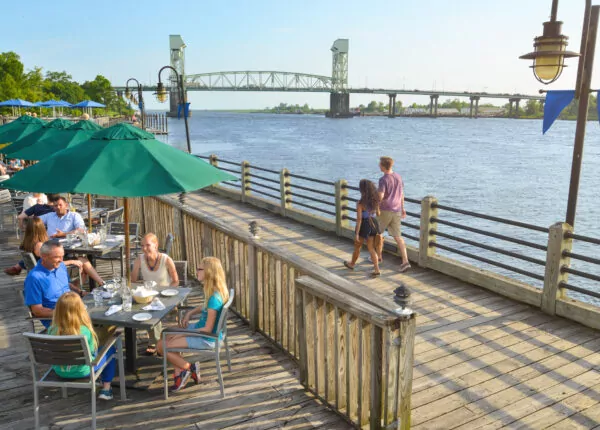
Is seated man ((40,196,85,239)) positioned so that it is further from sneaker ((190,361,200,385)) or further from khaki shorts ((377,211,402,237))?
khaki shorts ((377,211,402,237))

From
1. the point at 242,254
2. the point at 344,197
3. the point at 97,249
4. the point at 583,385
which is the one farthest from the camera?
the point at 344,197

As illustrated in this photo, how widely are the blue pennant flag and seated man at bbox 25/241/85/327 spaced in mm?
6564

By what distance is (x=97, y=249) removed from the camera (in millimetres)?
6996

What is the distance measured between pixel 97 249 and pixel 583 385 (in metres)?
6.18

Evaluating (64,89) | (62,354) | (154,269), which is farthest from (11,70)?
(62,354)

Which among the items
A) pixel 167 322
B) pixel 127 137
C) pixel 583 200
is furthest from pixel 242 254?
pixel 583 200

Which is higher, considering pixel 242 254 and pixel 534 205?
pixel 242 254

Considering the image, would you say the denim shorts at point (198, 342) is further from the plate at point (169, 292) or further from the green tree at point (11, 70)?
the green tree at point (11, 70)

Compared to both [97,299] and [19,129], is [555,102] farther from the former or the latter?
[19,129]

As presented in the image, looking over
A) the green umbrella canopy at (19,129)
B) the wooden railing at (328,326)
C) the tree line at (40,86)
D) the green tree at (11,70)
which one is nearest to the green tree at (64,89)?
the tree line at (40,86)

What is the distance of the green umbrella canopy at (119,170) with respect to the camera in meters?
4.38

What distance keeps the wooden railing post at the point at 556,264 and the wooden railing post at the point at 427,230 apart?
2272 mm

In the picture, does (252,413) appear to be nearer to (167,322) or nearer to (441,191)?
(167,322)

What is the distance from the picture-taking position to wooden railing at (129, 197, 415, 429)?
371 centimetres
